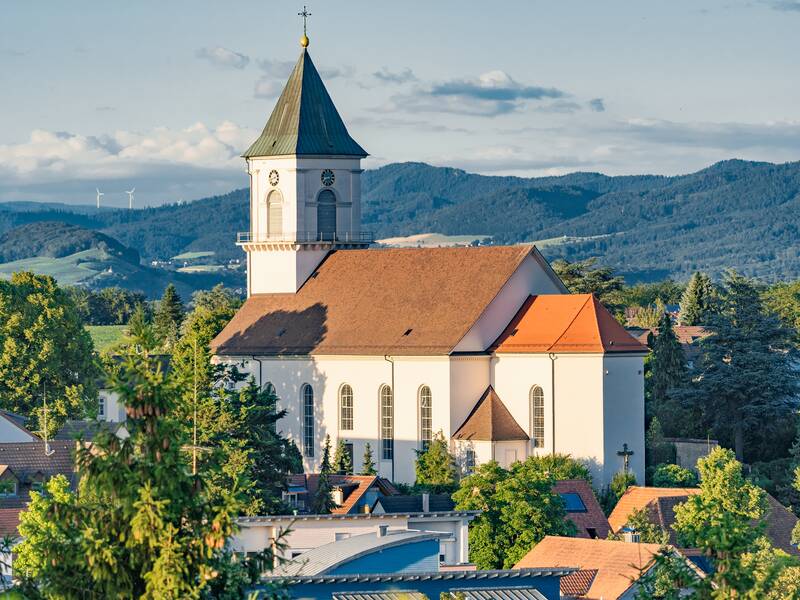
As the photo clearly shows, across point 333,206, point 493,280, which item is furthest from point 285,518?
point 333,206

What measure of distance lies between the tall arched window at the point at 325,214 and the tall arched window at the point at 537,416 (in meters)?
13.1

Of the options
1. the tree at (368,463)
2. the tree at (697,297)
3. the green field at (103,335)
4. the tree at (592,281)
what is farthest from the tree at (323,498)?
the green field at (103,335)

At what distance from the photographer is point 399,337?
75750mm

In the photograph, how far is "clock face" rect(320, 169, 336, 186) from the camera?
81688 millimetres

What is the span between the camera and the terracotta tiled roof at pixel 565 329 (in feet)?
234

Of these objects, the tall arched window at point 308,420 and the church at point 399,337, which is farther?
the tall arched window at point 308,420

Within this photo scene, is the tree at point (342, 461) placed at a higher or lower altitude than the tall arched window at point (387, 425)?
lower

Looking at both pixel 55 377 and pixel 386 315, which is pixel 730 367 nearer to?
pixel 386 315

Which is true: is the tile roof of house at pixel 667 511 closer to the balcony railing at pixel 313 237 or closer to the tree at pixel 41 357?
the balcony railing at pixel 313 237

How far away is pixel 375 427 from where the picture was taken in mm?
75500

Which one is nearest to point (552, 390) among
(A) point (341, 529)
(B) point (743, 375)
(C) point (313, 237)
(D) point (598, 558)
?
(C) point (313, 237)

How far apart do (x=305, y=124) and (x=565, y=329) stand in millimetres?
15384

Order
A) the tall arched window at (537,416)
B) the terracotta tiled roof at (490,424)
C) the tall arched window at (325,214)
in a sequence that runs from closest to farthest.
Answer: the terracotta tiled roof at (490,424), the tall arched window at (537,416), the tall arched window at (325,214)

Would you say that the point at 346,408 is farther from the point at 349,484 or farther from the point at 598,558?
the point at 598,558
